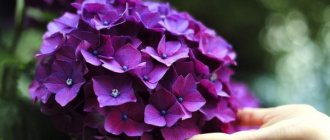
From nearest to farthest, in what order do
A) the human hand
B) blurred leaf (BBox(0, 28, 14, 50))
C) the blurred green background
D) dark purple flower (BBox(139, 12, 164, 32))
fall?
the human hand
dark purple flower (BBox(139, 12, 164, 32))
blurred leaf (BBox(0, 28, 14, 50))
the blurred green background

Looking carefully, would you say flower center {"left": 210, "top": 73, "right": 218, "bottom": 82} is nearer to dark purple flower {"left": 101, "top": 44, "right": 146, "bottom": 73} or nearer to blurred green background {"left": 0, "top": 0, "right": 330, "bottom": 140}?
dark purple flower {"left": 101, "top": 44, "right": 146, "bottom": 73}

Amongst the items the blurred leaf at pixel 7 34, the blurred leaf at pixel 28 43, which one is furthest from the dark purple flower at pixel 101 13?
the blurred leaf at pixel 7 34

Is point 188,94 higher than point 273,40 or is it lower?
higher

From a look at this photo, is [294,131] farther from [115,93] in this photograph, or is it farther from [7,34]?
[7,34]

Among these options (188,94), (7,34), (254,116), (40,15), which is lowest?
(7,34)

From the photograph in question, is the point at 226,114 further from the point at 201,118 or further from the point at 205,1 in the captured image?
the point at 205,1

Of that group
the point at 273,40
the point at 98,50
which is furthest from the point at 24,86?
the point at 273,40

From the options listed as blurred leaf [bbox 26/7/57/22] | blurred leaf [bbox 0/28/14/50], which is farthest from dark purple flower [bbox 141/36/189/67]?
blurred leaf [bbox 0/28/14/50]
